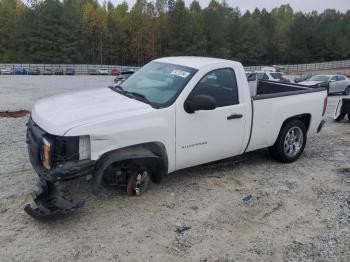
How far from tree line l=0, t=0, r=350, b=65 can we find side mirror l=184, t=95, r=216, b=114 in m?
77.2

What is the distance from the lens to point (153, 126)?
477 centimetres

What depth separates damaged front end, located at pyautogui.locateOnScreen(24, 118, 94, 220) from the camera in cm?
421

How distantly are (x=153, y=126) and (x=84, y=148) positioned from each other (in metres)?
0.86

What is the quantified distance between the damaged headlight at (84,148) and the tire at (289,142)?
10.8 ft

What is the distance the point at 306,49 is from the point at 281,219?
98.2 m

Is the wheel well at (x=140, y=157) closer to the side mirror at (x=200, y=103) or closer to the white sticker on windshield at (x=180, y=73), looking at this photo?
the side mirror at (x=200, y=103)

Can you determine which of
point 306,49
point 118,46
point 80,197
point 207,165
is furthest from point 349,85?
point 306,49

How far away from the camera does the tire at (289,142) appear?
6.47m

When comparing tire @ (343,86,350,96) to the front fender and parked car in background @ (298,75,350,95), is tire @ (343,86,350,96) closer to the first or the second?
parked car in background @ (298,75,350,95)

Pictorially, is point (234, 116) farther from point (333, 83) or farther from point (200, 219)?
point (333, 83)

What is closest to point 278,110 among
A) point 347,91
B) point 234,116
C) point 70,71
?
point 234,116

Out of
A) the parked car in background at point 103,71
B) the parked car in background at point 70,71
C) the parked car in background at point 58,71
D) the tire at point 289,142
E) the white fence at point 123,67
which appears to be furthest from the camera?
the white fence at point 123,67

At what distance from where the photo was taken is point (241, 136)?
Result: 18.9 ft

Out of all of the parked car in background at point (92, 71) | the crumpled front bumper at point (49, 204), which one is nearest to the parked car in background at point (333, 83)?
the crumpled front bumper at point (49, 204)
